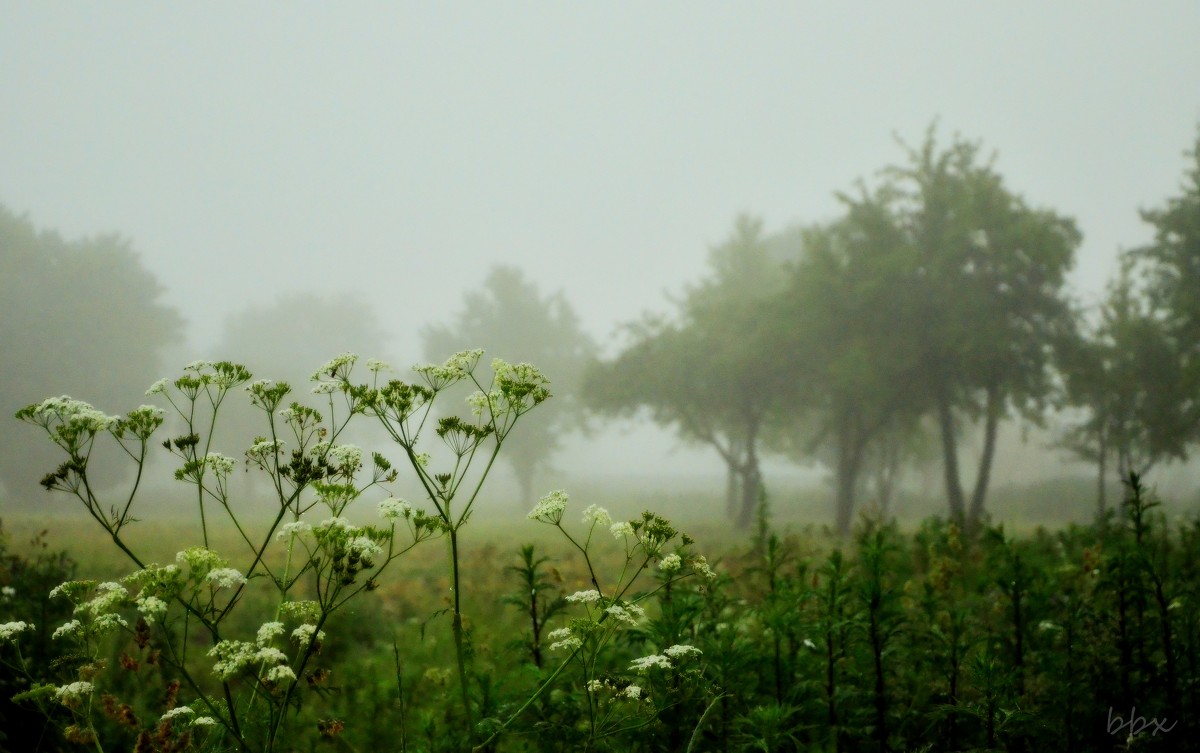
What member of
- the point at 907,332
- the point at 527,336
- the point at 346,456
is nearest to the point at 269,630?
the point at 346,456

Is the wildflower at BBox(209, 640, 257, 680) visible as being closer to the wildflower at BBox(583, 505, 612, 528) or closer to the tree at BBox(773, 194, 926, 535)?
the wildflower at BBox(583, 505, 612, 528)

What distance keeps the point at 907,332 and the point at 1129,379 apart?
8377 mm

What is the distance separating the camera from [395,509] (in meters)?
2.49

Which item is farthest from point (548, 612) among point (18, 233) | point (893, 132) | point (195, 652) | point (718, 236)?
point (718, 236)

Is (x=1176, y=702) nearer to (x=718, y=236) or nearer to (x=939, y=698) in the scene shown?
(x=939, y=698)

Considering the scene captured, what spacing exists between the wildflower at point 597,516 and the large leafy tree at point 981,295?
21238 mm

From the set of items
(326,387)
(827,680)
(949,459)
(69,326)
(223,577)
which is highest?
(69,326)

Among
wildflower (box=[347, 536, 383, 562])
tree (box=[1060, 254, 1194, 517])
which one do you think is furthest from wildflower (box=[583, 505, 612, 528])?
tree (box=[1060, 254, 1194, 517])

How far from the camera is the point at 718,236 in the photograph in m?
32.9

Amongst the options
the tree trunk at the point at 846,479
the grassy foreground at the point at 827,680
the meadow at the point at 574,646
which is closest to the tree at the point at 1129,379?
the tree trunk at the point at 846,479

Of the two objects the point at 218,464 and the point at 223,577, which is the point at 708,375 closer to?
the point at 218,464

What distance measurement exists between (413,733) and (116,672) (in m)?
4.53

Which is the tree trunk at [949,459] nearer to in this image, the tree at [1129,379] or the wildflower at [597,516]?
the tree at [1129,379]

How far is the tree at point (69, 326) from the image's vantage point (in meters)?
14.7
